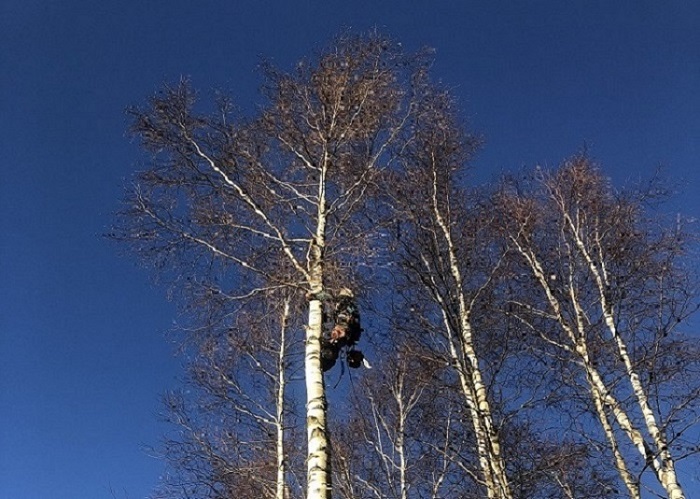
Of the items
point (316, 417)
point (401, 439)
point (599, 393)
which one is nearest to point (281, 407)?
point (401, 439)

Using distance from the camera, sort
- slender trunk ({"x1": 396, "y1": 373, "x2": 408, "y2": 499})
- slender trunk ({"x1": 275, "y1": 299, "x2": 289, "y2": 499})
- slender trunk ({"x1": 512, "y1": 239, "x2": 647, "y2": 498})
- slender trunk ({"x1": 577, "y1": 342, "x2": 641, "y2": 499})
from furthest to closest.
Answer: slender trunk ({"x1": 275, "y1": 299, "x2": 289, "y2": 499}) → slender trunk ({"x1": 396, "y1": 373, "x2": 408, "y2": 499}) → slender trunk ({"x1": 512, "y1": 239, "x2": 647, "y2": 498}) → slender trunk ({"x1": 577, "y1": 342, "x2": 641, "y2": 499})

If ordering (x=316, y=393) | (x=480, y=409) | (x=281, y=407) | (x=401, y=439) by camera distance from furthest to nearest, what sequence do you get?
(x=281, y=407)
(x=401, y=439)
(x=480, y=409)
(x=316, y=393)

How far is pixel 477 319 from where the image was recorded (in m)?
8.36

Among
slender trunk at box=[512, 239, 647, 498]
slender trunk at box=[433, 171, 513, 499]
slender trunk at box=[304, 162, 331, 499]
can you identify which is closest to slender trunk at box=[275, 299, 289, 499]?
slender trunk at box=[433, 171, 513, 499]

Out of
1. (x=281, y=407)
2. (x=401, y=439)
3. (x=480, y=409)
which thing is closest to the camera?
(x=480, y=409)

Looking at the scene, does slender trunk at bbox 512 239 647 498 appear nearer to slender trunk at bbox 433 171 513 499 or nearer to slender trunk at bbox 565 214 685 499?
slender trunk at bbox 565 214 685 499

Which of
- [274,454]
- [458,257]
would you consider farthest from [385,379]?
[458,257]

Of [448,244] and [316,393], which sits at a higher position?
[448,244]

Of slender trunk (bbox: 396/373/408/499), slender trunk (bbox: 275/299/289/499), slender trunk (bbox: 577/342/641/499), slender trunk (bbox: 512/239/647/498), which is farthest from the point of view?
slender trunk (bbox: 275/299/289/499)

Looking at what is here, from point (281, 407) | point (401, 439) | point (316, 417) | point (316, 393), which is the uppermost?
point (281, 407)

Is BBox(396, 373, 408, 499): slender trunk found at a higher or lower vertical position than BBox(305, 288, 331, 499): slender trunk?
higher

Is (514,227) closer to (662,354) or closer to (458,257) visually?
(458,257)

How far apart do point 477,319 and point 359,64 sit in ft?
12.7

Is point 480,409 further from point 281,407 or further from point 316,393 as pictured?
point 281,407
